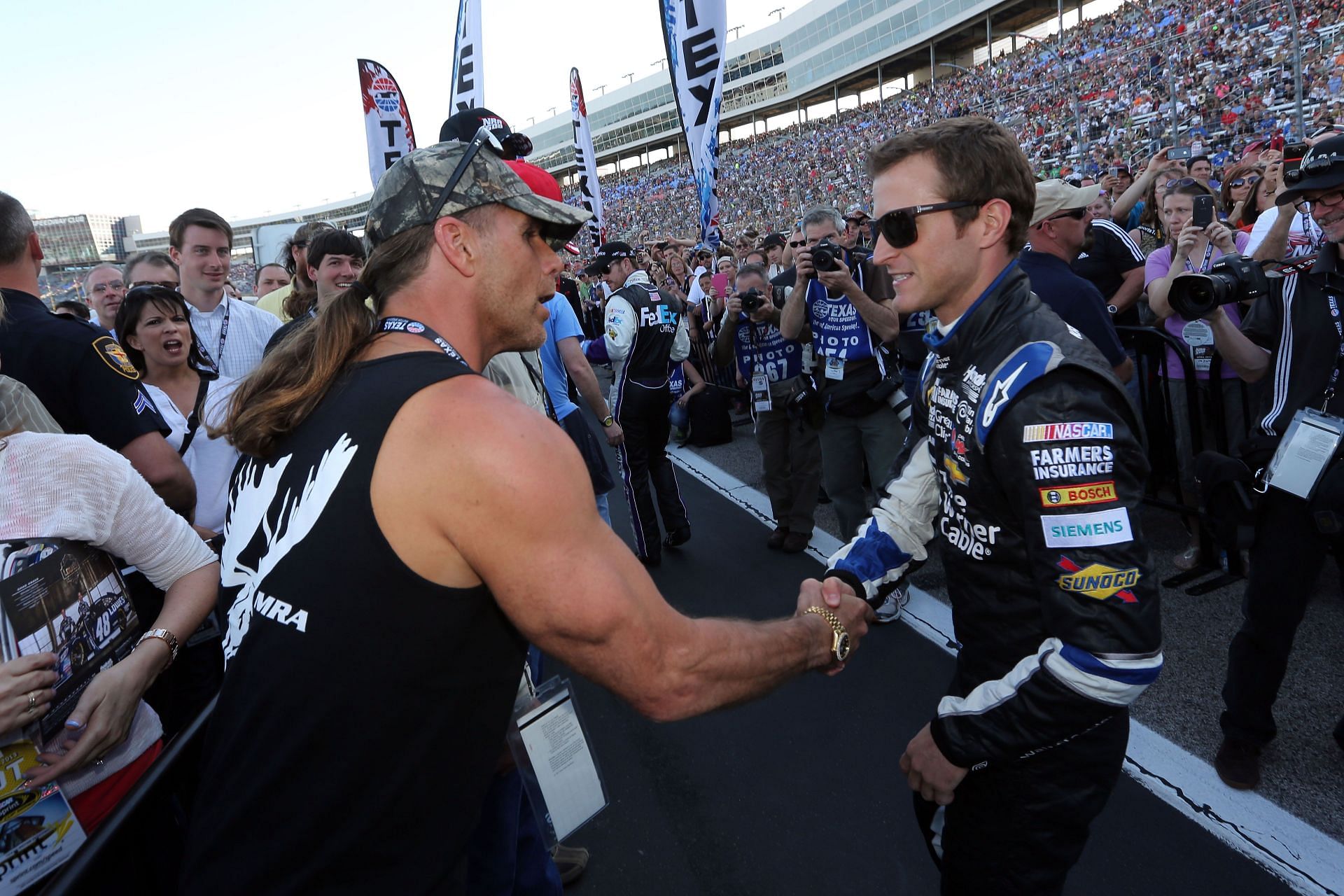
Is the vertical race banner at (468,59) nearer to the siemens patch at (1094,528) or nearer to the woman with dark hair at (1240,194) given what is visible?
the woman with dark hair at (1240,194)

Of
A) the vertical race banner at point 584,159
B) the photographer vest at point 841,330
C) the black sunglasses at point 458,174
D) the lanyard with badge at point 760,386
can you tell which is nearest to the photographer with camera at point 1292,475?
the photographer vest at point 841,330

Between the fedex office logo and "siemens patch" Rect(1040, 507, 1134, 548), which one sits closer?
"siemens patch" Rect(1040, 507, 1134, 548)

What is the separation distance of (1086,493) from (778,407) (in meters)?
4.12

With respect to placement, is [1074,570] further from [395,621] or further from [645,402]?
[645,402]

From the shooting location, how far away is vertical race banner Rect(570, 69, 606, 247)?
1185cm

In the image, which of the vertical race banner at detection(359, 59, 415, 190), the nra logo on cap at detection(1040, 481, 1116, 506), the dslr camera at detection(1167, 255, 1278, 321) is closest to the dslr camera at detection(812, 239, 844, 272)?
the dslr camera at detection(1167, 255, 1278, 321)

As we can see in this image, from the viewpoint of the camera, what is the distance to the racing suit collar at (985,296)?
165cm

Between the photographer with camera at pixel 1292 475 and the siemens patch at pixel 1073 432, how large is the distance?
1.59 meters

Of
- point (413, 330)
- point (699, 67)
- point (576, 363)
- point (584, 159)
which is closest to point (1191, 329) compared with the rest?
point (576, 363)

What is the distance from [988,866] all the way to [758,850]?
123cm

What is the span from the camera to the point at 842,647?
1.74m

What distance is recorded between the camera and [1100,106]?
2156cm

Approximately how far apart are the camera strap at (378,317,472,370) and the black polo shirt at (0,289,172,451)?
1776 millimetres

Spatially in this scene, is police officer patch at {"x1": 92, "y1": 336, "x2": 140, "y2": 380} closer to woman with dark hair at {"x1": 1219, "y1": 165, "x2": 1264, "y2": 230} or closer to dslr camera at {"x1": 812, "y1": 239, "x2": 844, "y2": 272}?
dslr camera at {"x1": 812, "y1": 239, "x2": 844, "y2": 272}
